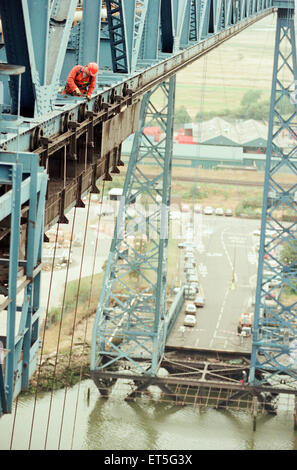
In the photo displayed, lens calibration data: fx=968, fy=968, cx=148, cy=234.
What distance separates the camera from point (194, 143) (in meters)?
54.1

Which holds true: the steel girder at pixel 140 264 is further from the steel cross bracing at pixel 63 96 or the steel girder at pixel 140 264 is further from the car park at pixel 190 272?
the car park at pixel 190 272

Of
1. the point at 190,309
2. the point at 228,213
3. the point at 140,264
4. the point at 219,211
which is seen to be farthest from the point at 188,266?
the point at 140,264

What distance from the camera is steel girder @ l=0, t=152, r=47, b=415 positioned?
5207 mm

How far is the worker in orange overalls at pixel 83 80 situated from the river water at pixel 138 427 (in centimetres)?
1240

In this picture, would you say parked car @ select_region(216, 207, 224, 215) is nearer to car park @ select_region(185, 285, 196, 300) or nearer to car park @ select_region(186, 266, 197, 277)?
car park @ select_region(186, 266, 197, 277)

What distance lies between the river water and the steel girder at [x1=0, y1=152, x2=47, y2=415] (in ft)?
43.8

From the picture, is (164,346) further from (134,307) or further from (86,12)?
(86,12)

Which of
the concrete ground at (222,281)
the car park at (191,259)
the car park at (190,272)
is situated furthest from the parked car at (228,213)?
the car park at (190,272)

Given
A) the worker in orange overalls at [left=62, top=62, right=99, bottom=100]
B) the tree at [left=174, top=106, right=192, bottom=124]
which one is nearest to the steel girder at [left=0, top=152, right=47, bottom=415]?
the worker in orange overalls at [left=62, top=62, right=99, bottom=100]

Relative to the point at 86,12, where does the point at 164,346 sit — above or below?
below

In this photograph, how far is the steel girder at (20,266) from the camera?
521cm

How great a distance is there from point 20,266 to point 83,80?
2444 mm
